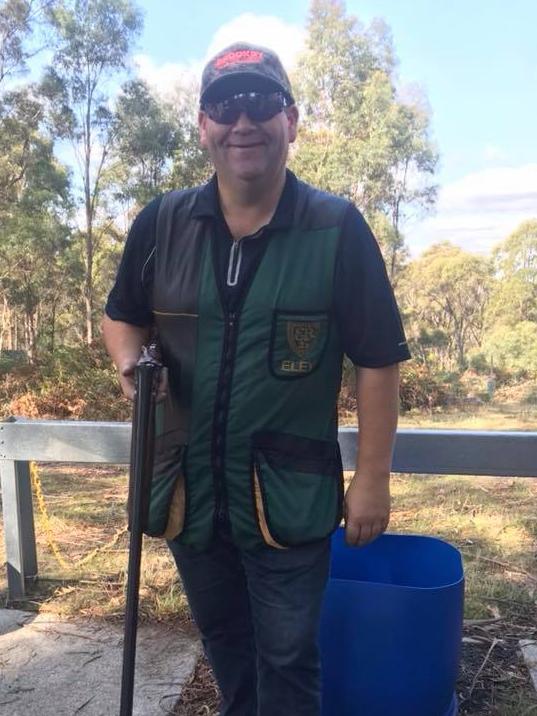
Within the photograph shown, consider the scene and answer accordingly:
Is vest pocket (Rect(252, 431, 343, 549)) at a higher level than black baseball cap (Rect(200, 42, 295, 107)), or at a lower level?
lower

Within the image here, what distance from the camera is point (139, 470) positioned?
1.64 meters

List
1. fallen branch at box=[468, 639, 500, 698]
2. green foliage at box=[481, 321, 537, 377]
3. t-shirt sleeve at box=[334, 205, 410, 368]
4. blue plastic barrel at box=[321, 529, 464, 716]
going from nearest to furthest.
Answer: t-shirt sleeve at box=[334, 205, 410, 368], blue plastic barrel at box=[321, 529, 464, 716], fallen branch at box=[468, 639, 500, 698], green foliage at box=[481, 321, 537, 377]

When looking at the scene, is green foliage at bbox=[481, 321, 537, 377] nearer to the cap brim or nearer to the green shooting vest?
the green shooting vest

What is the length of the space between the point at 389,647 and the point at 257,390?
0.89 m

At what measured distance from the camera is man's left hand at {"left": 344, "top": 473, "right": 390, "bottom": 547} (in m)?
1.66

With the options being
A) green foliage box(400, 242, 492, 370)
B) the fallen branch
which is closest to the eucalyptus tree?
green foliage box(400, 242, 492, 370)

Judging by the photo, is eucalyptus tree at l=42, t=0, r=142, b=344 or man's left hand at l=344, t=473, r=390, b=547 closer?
man's left hand at l=344, t=473, r=390, b=547

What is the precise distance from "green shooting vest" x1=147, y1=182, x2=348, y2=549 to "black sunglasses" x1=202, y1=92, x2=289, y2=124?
0.20 meters

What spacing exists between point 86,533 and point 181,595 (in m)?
1.51

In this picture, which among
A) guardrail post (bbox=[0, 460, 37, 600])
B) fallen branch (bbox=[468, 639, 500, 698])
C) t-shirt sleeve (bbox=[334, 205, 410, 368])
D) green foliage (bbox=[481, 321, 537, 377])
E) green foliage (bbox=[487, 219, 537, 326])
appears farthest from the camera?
green foliage (bbox=[487, 219, 537, 326])

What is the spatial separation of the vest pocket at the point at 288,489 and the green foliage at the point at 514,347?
14.7 metres

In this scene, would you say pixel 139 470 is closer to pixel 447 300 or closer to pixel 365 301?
pixel 365 301

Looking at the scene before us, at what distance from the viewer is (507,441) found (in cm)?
246

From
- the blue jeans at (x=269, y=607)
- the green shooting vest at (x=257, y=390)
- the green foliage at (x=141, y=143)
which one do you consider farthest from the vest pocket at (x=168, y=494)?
the green foliage at (x=141, y=143)
